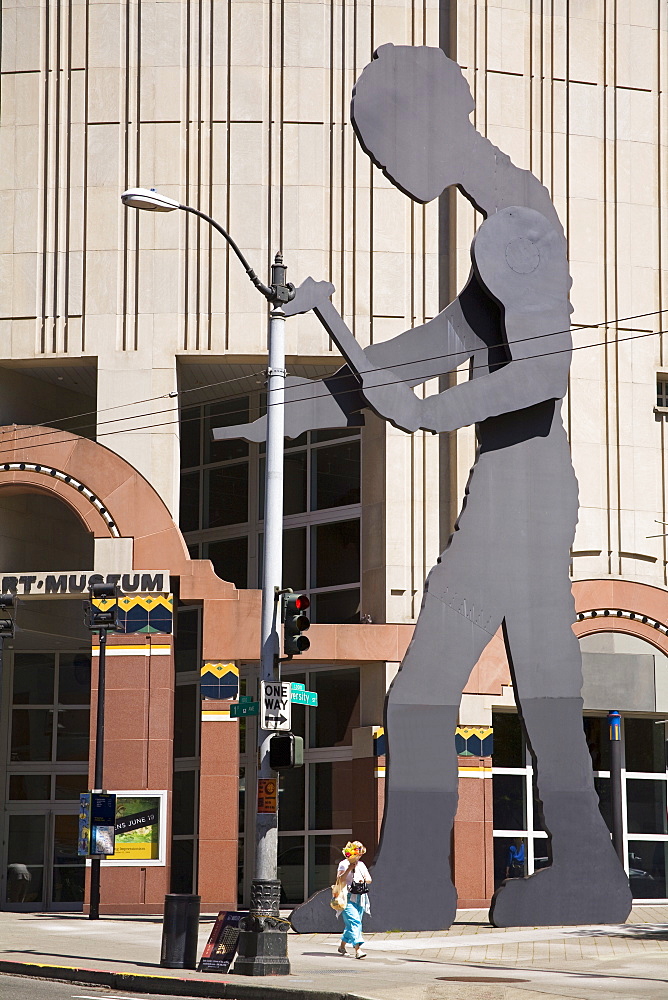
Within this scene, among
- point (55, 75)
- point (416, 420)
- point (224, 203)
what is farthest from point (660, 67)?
point (416, 420)

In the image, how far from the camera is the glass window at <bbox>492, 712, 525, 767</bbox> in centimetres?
3322

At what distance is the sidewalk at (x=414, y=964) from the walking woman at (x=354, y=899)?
0.27m

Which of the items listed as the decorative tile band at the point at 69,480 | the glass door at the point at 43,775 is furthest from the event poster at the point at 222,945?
the glass door at the point at 43,775

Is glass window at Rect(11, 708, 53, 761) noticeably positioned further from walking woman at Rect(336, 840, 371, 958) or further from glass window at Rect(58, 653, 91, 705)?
walking woman at Rect(336, 840, 371, 958)

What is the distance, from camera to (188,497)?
38938 mm

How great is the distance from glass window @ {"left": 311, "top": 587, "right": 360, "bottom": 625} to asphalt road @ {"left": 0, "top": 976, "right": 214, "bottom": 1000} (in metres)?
17.5

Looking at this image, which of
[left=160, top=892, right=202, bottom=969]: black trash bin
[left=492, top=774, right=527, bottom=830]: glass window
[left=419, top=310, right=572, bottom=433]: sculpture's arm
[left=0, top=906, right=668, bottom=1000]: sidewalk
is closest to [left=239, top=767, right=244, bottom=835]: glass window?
[left=492, top=774, right=527, bottom=830]: glass window

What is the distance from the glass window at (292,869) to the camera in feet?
112

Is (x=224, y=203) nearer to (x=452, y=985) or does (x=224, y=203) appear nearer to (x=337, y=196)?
(x=337, y=196)

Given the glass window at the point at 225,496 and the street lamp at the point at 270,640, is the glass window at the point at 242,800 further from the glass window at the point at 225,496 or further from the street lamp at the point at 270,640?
the street lamp at the point at 270,640

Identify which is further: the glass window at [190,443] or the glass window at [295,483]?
the glass window at [190,443]

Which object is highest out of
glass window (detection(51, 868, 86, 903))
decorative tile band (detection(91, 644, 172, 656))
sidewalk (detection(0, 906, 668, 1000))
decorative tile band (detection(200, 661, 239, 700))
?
decorative tile band (detection(91, 644, 172, 656))

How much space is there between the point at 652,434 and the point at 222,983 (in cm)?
2108

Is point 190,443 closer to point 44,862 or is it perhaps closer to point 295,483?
point 295,483
